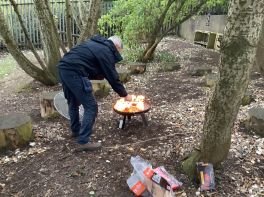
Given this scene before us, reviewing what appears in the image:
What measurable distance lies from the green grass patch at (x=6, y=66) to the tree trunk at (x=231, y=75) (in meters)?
8.22

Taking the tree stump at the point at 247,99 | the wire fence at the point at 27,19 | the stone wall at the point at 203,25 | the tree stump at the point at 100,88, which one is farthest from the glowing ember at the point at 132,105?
the wire fence at the point at 27,19

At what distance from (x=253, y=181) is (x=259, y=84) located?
3.93 m

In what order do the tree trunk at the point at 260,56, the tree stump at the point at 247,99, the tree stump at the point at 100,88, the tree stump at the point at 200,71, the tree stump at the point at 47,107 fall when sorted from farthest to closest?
the tree stump at the point at 200,71 → the tree trunk at the point at 260,56 → the tree stump at the point at 100,88 → the tree stump at the point at 247,99 → the tree stump at the point at 47,107

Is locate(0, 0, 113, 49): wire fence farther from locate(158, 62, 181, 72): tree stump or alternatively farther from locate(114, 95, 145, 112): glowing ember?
locate(114, 95, 145, 112): glowing ember

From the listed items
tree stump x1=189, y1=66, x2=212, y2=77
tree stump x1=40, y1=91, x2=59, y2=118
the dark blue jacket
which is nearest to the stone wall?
tree stump x1=189, y1=66, x2=212, y2=77

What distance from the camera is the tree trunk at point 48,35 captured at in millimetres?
7295

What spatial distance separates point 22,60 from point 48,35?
81cm

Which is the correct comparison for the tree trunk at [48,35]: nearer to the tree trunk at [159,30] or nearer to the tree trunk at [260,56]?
the tree trunk at [159,30]

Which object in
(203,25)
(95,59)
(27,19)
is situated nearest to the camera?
(95,59)

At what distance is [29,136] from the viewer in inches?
196

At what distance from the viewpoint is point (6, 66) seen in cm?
1185

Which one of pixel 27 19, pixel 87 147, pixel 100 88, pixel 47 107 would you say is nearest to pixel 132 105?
pixel 87 147

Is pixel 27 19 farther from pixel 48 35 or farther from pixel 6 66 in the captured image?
pixel 48 35

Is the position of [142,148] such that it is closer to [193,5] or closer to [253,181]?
[253,181]
